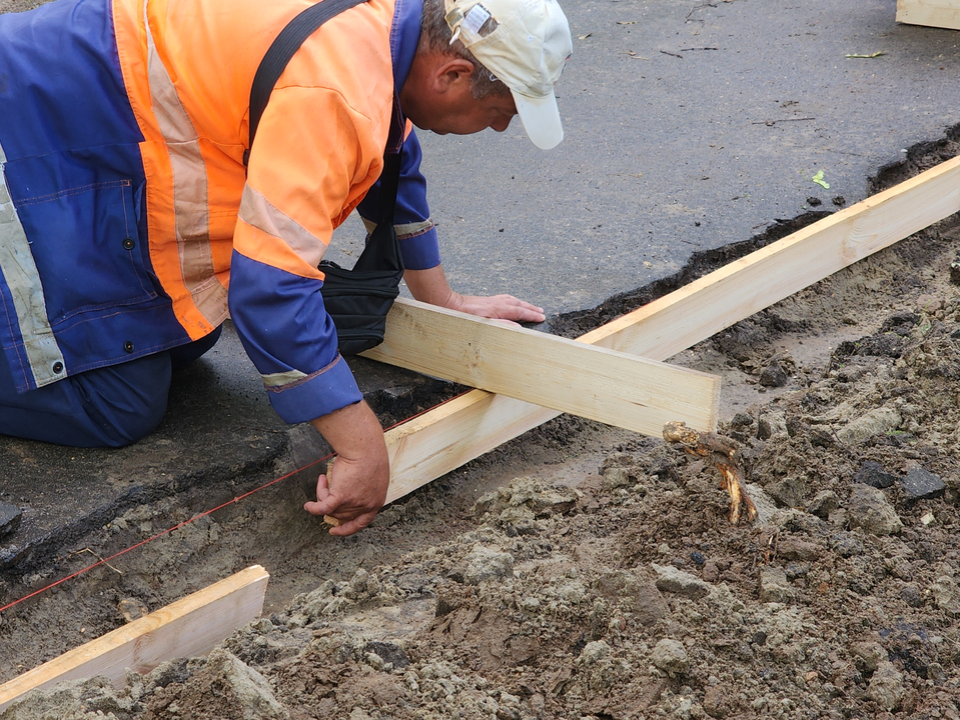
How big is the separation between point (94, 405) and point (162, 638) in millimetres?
864

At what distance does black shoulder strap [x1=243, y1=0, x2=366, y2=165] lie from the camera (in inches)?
85.6

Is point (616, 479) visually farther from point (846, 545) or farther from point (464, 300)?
point (464, 300)

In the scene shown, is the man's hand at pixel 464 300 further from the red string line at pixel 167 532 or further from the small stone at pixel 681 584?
the small stone at pixel 681 584

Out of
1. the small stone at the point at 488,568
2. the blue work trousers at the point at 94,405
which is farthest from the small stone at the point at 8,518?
the small stone at the point at 488,568

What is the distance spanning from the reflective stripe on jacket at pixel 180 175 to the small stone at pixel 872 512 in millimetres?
1400

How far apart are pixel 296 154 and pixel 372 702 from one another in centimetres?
125

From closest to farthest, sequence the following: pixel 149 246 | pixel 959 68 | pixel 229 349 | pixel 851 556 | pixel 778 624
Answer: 1. pixel 778 624
2. pixel 851 556
3. pixel 149 246
4. pixel 229 349
5. pixel 959 68

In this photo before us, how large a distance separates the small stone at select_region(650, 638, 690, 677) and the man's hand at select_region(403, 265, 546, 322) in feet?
5.29

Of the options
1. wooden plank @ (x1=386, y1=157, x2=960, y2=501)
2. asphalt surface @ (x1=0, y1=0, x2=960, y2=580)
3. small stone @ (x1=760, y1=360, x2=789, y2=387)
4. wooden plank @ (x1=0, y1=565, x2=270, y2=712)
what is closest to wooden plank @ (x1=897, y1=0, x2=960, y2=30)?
asphalt surface @ (x1=0, y1=0, x2=960, y2=580)

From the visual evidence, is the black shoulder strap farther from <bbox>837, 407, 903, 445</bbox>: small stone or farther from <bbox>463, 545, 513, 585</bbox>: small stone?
<bbox>837, 407, 903, 445</bbox>: small stone

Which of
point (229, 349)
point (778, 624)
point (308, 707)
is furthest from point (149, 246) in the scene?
point (778, 624)

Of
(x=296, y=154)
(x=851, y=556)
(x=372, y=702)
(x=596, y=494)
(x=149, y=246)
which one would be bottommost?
(x=596, y=494)

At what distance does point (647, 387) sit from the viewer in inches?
106

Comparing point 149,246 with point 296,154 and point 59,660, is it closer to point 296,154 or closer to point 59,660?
point 296,154
